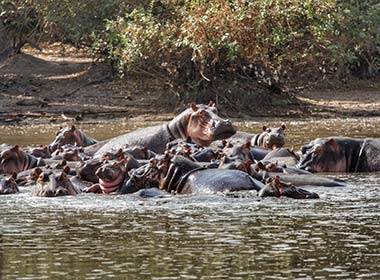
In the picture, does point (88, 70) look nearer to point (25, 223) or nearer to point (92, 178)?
point (92, 178)

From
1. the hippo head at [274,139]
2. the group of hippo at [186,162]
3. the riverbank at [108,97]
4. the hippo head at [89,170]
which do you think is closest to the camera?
the group of hippo at [186,162]

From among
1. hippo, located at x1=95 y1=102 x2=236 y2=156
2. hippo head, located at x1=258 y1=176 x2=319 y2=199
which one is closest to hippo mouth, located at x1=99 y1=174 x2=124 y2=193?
hippo head, located at x1=258 y1=176 x2=319 y2=199

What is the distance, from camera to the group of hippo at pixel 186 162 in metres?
10.5

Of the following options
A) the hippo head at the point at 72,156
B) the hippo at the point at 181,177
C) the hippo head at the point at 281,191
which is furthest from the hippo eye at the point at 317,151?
the hippo head at the point at 281,191

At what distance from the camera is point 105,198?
411 inches

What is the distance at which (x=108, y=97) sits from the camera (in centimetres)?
2256

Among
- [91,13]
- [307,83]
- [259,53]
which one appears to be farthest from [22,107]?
[307,83]

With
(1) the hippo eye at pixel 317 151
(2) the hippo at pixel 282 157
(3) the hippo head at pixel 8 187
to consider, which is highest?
(1) the hippo eye at pixel 317 151

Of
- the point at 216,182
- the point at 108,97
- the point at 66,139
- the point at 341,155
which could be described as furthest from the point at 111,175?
the point at 108,97

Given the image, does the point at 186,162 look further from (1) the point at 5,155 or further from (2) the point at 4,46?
(2) the point at 4,46

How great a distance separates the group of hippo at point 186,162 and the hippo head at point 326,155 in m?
0.01

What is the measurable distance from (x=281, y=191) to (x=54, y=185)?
1.90 metres

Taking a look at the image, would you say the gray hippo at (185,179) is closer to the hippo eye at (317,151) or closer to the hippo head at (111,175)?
the hippo head at (111,175)

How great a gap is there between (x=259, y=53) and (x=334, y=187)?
385 inches
